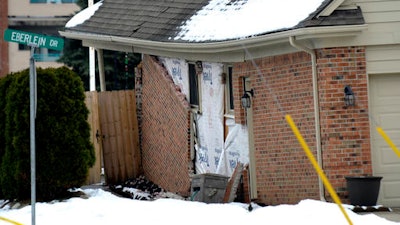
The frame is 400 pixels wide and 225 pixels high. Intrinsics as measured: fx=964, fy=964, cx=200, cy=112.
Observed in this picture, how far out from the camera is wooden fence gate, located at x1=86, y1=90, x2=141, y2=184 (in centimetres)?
2047

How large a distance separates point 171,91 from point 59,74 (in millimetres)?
3998

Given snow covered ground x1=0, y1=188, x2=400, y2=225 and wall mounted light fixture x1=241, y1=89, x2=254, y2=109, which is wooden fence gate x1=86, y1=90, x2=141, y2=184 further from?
wall mounted light fixture x1=241, y1=89, x2=254, y2=109

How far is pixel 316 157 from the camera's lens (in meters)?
14.3

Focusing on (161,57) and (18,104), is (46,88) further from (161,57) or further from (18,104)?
(161,57)

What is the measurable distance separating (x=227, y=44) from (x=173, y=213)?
306 cm

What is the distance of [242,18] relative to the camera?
51.7 ft

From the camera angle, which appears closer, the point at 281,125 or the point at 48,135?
the point at 281,125

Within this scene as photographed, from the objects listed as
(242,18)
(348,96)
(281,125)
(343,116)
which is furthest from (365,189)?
(242,18)

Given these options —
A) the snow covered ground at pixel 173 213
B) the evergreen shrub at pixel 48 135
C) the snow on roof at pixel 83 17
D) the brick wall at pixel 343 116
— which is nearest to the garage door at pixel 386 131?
the brick wall at pixel 343 116

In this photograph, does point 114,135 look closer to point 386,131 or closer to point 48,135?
point 48,135

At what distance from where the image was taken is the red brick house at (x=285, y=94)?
1402 centimetres

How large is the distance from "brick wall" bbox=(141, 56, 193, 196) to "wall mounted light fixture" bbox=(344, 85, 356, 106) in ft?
16.2

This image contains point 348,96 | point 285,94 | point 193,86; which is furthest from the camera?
point 193,86

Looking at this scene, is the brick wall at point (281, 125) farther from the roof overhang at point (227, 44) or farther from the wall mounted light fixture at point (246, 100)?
the roof overhang at point (227, 44)
